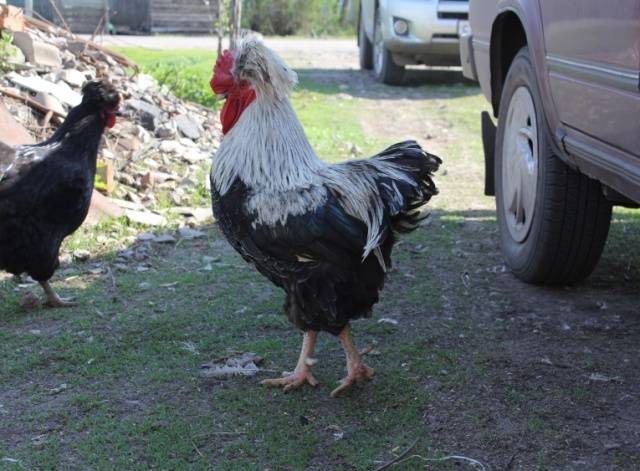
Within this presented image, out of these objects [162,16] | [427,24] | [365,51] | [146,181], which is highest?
[162,16]

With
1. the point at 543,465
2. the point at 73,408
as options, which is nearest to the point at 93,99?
the point at 73,408

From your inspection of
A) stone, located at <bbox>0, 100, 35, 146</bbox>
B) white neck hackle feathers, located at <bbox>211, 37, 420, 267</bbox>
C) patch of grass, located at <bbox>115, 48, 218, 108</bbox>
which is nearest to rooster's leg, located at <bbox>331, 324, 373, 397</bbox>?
white neck hackle feathers, located at <bbox>211, 37, 420, 267</bbox>

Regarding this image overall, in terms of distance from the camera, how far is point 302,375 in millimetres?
4316

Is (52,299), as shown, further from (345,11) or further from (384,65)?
(345,11)

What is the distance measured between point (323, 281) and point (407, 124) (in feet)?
24.1

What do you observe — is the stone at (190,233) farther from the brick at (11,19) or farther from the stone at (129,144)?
the brick at (11,19)

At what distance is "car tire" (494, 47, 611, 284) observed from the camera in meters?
4.98

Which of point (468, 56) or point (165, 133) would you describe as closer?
point (468, 56)

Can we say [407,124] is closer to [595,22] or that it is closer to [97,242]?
[97,242]

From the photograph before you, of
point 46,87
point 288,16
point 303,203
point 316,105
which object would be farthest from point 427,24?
point 288,16

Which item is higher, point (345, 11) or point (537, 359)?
point (345, 11)

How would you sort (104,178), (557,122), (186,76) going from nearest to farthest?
(557,122) < (104,178) < (186,76)

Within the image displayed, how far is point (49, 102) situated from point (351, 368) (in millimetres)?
4931

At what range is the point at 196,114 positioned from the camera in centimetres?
1001
